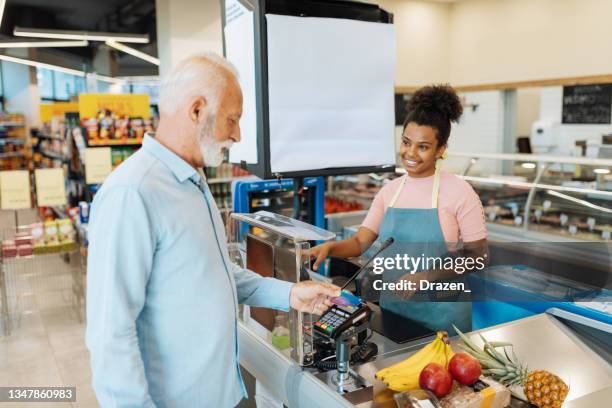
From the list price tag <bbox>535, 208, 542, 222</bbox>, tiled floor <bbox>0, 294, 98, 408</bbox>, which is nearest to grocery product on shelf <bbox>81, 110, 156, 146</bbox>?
tiled floor <bbox>0, 294, 98, 408</bbox>

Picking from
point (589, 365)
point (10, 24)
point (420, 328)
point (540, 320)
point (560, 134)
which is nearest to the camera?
point (589, 365)

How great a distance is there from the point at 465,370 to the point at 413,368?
0.47 ft

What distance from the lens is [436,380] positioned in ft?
4.85

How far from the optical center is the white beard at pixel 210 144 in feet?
4.79

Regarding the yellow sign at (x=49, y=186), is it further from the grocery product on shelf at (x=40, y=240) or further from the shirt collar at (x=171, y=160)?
the shirt collar at (x=171, y=160)

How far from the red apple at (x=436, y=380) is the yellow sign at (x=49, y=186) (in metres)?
5.10

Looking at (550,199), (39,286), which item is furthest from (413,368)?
(39,286)

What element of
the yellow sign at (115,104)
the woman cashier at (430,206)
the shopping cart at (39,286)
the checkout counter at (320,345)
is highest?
the yellow sign at (115,104)

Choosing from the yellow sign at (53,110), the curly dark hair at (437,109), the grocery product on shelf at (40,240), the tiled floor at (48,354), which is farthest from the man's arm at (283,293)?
the yellow sign at (53,110)

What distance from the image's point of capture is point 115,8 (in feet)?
29.1

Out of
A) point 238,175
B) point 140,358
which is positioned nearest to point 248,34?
point 140,358

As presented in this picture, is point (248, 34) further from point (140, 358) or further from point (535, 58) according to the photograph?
point (535, 58)

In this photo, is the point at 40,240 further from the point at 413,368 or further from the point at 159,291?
the point at 413,368

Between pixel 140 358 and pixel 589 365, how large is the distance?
59.6 inches
